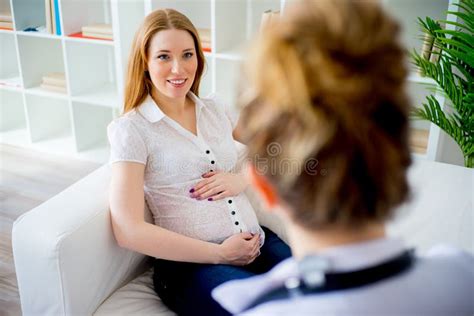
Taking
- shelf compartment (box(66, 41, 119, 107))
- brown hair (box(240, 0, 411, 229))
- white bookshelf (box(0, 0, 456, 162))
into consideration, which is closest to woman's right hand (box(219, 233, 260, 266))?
brown hair (box(240, 0, 411, 229))

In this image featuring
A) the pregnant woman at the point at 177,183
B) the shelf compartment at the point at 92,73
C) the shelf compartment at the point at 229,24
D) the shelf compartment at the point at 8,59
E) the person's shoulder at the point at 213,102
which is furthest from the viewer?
the shelf compartment at the point at 8,59

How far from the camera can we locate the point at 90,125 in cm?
316

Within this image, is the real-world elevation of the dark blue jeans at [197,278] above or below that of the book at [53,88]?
below

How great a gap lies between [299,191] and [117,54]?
7.68 feet

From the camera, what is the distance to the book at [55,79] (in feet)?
10.0

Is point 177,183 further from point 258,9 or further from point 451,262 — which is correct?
point 258,9

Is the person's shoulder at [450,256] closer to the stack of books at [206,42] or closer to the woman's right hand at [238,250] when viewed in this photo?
the woman's right hand at [238,250]

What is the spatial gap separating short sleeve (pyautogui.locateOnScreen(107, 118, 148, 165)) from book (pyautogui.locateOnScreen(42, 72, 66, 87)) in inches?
72.7

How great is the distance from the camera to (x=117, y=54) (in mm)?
2734

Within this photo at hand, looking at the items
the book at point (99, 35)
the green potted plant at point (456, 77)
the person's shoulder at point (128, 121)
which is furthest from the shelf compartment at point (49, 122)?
the green potted plant at point (456, 77)

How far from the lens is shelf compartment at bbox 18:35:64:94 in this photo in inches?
122

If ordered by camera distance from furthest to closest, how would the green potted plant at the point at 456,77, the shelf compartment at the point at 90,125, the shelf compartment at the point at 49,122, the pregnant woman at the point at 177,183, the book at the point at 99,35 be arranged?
the shelf compartment at the point at 49,122 → the shelf compartment at the point at 90,125 → the book at the point at 99,35 → the green potted plant at the point at 456,77 → the pregnant woman at the point at 177,183

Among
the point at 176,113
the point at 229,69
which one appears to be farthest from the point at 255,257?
the point at 229,69

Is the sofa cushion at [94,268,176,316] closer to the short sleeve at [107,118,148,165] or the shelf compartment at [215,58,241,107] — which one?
the short sleeve at [107,118,148,165]
